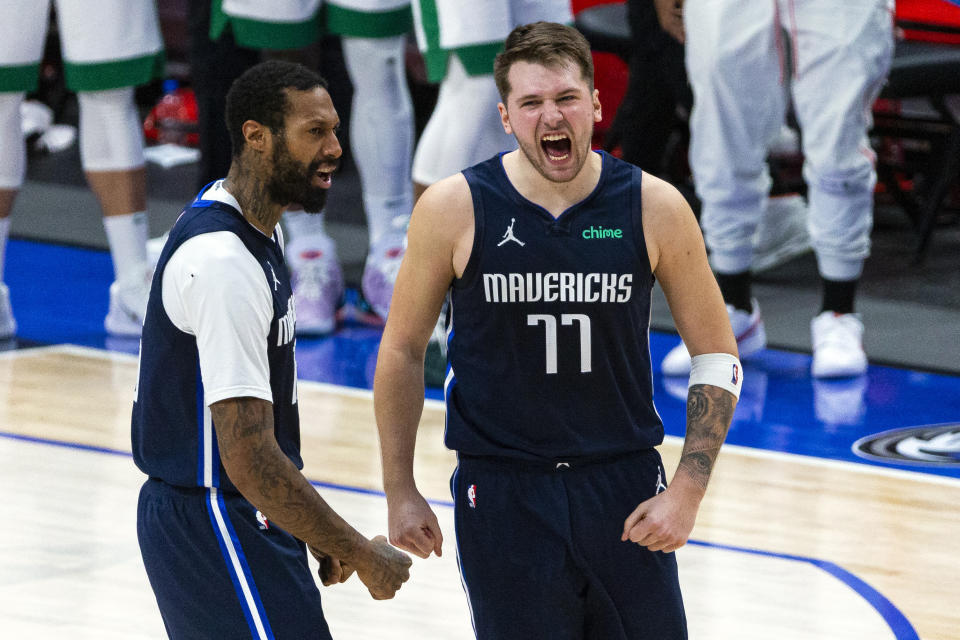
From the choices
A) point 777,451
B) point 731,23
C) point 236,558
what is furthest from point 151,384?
point 731,23

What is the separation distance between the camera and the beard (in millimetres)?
2764

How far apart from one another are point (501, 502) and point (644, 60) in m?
5.18

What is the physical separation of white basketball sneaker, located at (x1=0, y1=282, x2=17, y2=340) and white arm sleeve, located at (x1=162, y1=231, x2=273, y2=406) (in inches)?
156

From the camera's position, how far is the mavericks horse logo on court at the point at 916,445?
5223 millimetres

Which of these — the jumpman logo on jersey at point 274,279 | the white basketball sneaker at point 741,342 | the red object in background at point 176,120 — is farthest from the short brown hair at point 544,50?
the red object in background at point 176,120

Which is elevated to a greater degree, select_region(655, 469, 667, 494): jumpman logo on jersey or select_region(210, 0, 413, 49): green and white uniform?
select_region(655, 469, 667, 494): jumpman logo on jersey

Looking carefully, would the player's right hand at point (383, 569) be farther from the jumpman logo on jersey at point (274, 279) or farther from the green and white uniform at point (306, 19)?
the green and white uniform at point (306, 19)

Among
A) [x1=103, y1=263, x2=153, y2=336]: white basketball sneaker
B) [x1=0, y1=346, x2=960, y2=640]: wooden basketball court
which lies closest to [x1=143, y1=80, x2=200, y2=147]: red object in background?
[x1=103, y1=263, x2=153, y2=336]: white basketball sneaker

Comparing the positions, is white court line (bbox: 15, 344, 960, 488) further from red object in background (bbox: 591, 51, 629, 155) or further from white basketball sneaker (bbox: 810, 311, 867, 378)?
red object in background (bbox: 591, 51, 629, 155)

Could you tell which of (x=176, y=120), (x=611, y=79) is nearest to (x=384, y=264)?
(x=611, y=79)

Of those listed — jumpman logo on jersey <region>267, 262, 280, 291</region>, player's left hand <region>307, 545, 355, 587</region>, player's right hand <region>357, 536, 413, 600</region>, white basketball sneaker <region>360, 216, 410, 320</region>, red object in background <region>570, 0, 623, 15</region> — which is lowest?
white basketball sneaker <region>360, 216, 410, 320</region>

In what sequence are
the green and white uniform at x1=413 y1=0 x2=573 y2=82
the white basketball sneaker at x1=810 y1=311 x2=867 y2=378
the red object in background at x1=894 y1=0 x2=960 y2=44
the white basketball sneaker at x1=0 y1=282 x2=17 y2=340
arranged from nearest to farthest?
the green and white uniform at x1=413 y1=0 x2=573 y2=82 → the white basketball sneaker at x1=810 y1=311 x2=867 y2=378 → the white basketball sneaker at x1=0 y1=282 x2=17 y2=340 → the red object in background at x1=894 y1=0 x2=960 y2=44

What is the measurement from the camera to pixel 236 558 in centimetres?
271

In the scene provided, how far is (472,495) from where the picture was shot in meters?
2.78
